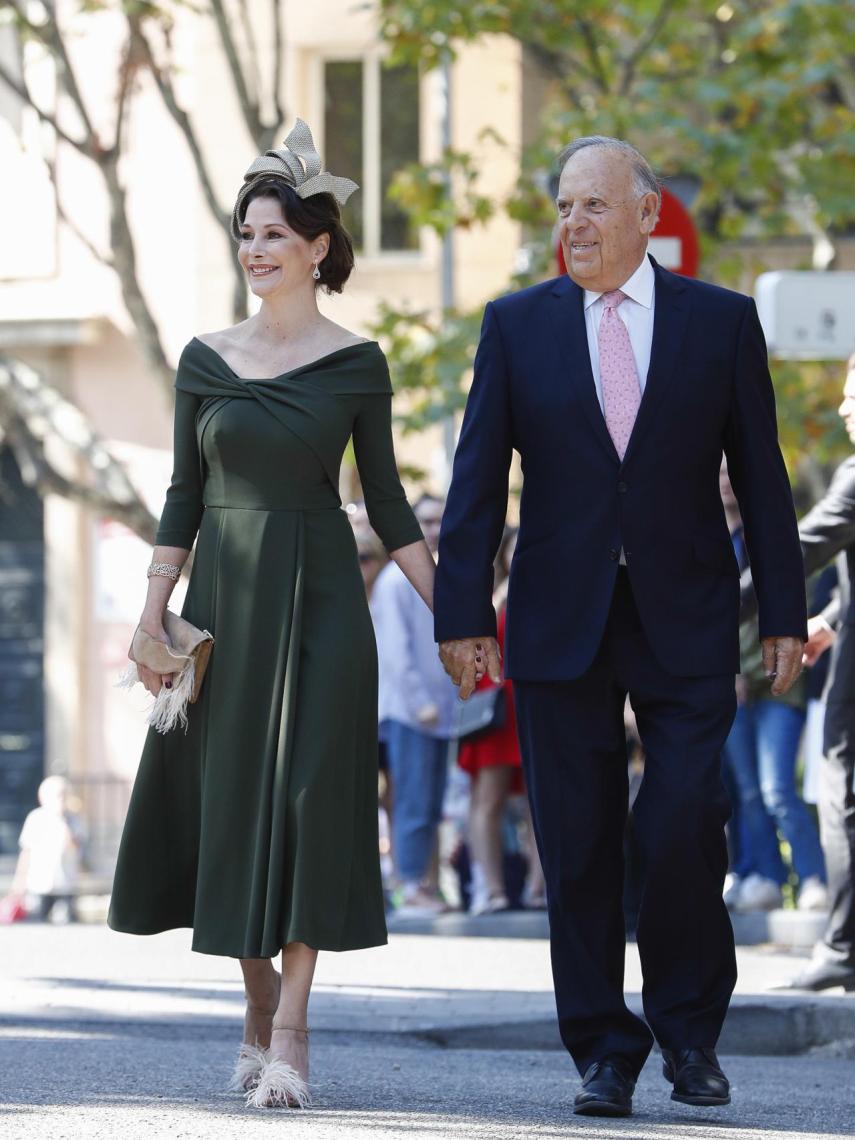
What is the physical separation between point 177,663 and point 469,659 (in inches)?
28.2

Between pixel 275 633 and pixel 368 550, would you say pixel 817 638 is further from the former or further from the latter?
pixel 368 550

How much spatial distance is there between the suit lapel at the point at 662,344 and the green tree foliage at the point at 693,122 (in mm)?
8665

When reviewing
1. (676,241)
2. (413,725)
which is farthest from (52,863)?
(676,241)

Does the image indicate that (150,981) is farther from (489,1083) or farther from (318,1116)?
(318,1116)

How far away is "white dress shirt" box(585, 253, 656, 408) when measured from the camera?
18.6 ft

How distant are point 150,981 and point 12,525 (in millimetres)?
13266

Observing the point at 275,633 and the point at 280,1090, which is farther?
the point at 275,633

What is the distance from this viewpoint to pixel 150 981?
9.02 meters

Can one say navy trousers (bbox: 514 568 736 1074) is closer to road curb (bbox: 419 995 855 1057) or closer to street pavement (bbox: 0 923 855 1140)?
street pavement (bbox: 0 923 855 1140)

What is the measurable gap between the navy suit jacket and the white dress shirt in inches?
1.5

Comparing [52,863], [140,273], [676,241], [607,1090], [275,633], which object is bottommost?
[52,863]

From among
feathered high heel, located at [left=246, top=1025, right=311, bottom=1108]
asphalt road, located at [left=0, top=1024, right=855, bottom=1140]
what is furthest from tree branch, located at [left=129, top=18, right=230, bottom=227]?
feathered high heel, located at [left=246, top=1025, right=311, bottom=1108]

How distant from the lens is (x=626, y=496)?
18.2ft

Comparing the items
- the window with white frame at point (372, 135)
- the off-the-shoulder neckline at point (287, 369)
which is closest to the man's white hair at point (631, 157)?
the off-the-shoulder neckline at point (287, 369)
